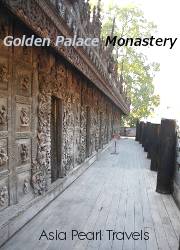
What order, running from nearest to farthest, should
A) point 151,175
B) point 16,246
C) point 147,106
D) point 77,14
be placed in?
point 16,246 → point 77,14 → point 151,175 → point 147,106

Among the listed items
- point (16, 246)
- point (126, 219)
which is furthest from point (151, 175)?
point (16, 246)

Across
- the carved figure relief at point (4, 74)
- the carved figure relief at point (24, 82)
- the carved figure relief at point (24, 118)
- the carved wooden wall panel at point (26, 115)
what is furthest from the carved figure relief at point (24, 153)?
the carved figure relief at point (4, 74)

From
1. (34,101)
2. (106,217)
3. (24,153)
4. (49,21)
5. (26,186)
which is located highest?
(49,21)

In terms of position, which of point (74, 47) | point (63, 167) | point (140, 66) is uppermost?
point (140, 66)

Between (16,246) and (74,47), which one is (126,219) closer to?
(16,246)

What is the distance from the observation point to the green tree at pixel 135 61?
90.9 feet

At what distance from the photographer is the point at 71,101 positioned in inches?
267

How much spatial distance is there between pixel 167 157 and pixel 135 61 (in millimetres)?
24194

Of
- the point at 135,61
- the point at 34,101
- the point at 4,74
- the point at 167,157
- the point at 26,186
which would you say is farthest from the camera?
the point at 135,61

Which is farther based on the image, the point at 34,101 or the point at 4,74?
the point at 34,101

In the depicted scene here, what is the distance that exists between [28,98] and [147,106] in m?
29.4

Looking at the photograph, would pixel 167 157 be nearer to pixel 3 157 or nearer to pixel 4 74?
pixel 3 157

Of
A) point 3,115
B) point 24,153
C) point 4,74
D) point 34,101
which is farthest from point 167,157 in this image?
point 4,74

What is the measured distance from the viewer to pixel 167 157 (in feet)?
20.6
